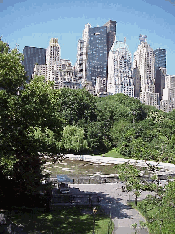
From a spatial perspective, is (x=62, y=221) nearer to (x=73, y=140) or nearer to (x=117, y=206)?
(x=117, y=206)

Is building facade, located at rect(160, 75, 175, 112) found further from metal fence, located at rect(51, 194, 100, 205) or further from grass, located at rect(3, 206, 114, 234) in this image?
grass, located at rect(3, 206, 114, 234)

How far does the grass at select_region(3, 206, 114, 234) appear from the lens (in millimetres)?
13617

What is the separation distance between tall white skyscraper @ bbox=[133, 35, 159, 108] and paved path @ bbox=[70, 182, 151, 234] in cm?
14803

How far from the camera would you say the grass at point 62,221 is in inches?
536

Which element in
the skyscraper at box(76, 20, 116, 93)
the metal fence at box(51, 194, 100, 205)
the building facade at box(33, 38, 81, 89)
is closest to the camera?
the metal fence at box(51, 194, 100, 205)

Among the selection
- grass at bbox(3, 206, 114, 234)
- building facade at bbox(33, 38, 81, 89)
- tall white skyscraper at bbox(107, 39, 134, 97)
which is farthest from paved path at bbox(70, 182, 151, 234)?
tall white skyscraper at bbox(107, 39, 134, 97)

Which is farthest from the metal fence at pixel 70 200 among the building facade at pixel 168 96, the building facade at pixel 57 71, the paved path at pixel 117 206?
the building facade at pixel 168 96

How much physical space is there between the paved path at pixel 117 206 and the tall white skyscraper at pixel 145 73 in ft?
486

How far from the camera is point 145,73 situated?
181875 mm

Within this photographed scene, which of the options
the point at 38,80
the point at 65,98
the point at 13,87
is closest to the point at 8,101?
the point at 13,87

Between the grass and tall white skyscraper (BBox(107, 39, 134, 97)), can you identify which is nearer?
the grass

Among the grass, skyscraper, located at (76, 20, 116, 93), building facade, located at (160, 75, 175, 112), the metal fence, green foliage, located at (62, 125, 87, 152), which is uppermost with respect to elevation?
skyscraper, located at (76, 20, 116, 93)

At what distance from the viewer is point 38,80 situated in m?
16.0

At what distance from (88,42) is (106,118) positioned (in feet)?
472
